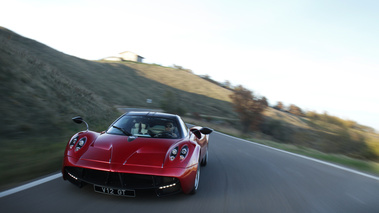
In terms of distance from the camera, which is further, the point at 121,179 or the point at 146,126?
the point at 146,126

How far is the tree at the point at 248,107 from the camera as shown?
88.3 feet

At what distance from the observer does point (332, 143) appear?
53.6 ft

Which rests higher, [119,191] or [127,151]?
[127,151]

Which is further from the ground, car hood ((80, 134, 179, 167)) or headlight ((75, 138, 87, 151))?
car hood ((80, 134, 179, 167))

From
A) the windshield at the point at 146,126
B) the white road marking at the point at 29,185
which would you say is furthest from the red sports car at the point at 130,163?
the white road marking at the point at 29,185

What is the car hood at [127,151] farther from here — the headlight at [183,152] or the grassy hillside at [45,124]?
the grassy hillside at [45,124]

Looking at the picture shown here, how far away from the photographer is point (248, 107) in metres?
27.1

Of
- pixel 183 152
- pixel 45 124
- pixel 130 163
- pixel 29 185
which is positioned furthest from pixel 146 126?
pixel 45 124

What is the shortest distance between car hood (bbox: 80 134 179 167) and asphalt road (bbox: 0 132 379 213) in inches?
18.5

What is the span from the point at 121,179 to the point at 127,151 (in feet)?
1.45

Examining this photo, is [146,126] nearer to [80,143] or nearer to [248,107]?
[80,143]

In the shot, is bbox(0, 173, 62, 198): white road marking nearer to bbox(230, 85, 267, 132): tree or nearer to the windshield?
the windshield

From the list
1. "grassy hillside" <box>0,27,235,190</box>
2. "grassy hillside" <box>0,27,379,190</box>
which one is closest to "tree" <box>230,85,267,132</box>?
"grassy hillside" <box>0,27,379,190</box>

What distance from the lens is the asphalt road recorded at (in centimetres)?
324
